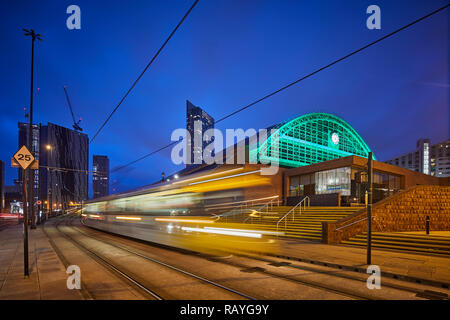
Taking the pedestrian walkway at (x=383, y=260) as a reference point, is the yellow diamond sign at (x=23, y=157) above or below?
Result: above

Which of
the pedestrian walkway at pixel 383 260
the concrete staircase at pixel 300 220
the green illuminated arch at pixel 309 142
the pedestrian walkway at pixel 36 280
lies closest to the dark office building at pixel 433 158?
the green illuminated arch at pixel 309 142

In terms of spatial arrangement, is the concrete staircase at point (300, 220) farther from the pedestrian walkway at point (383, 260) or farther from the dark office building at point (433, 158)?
the dark office building at point (433, 158)

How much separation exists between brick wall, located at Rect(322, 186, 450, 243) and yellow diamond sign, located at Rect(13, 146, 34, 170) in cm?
1276

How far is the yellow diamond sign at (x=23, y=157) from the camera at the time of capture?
740cm

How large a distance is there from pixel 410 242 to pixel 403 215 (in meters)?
5.58

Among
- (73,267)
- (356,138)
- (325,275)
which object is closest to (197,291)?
(325,275)

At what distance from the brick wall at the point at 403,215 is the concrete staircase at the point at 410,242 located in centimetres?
78

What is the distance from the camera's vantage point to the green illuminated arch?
46500 millimetres

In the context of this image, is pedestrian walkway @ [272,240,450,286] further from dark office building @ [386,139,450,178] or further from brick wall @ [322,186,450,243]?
dark office building @ [386,139,450,178]

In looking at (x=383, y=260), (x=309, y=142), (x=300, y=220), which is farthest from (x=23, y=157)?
(x=309, y=142)

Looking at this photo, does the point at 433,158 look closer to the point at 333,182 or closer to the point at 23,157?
the point at 333,182

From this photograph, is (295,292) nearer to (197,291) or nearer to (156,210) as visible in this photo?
(197,291)

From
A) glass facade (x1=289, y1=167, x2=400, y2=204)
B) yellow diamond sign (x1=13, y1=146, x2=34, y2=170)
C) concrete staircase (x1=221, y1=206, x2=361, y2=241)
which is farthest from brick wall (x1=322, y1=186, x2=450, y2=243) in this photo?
yellow diamond sign (x1=13, y1=146, x2=34, y2=170)

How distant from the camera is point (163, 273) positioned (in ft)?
25.0
